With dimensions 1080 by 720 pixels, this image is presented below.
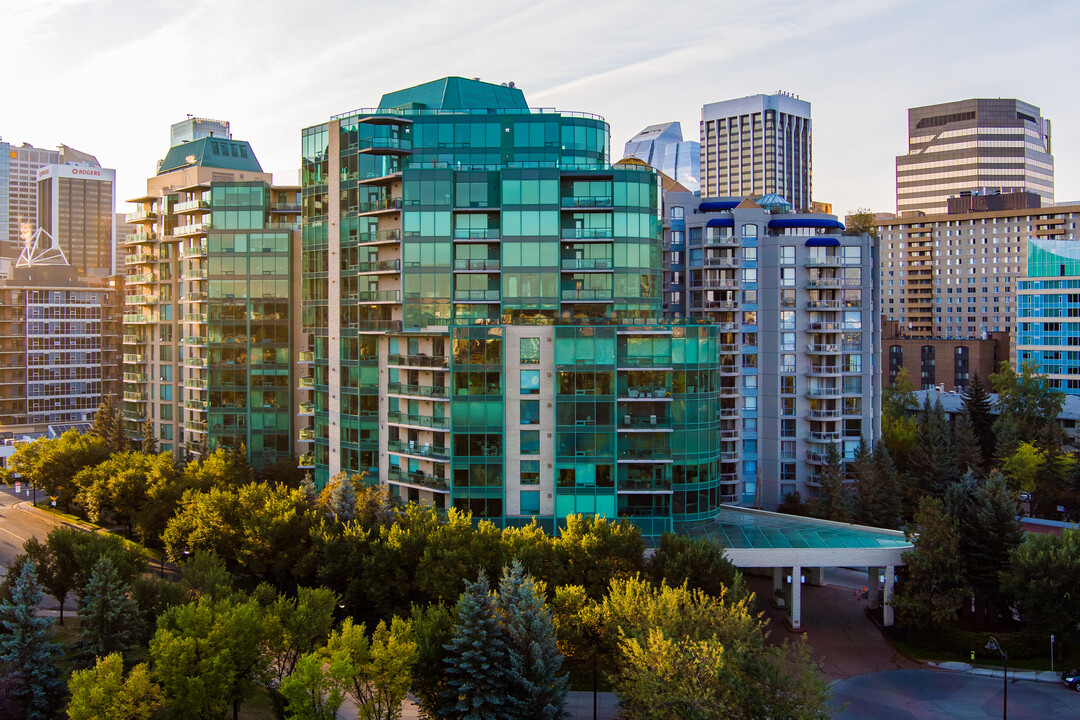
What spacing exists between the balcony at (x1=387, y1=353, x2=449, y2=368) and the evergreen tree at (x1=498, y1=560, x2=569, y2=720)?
25.4 metres

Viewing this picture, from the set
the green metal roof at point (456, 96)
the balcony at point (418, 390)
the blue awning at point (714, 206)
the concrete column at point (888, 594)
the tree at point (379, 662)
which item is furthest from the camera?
the blue awning at point (714, 206)

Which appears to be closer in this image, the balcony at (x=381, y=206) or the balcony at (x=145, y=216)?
the balcony at (x=381, y=206)

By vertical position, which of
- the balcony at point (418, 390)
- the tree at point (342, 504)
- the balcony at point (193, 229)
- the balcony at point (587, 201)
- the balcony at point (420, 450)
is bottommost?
the tree at point (342, 504)

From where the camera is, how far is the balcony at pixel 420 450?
6525 cm

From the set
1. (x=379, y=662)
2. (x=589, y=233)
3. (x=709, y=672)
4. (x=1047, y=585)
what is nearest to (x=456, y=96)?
(x=589, y=233)

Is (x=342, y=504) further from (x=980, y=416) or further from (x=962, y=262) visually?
(x=962, y=262)

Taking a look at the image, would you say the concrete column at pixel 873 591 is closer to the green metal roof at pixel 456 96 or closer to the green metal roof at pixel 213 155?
the green metal roof at pixel 456 96

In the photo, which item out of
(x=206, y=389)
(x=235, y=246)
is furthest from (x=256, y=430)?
(x=235, y=246)

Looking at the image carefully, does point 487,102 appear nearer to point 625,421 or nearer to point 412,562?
point 625,421

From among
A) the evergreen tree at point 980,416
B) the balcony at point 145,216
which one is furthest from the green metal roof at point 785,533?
the balcony at point 145,216

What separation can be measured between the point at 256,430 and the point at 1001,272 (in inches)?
6077

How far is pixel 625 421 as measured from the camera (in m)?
61.9

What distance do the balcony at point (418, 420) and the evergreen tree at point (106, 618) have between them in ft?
79.6

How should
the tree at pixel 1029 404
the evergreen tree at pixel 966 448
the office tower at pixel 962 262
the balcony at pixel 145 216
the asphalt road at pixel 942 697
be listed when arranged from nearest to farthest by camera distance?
the asphalt road at pixel 942 697 < the evergreen tree at pixel 966 448 < the balcony at pixel 145 216 < the tree at pixel 1029 404 < the office tower at pixel 962 262
